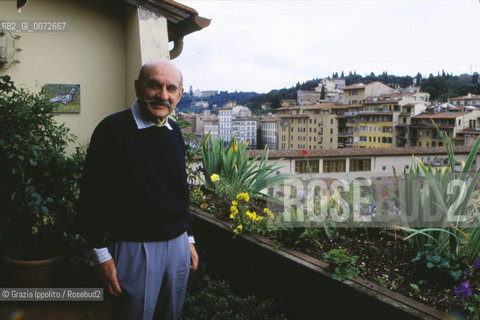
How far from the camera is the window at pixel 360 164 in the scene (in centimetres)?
1681

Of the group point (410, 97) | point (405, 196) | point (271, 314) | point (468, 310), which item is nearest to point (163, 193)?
point (271, 314)

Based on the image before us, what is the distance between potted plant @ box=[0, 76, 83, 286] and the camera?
2373mm

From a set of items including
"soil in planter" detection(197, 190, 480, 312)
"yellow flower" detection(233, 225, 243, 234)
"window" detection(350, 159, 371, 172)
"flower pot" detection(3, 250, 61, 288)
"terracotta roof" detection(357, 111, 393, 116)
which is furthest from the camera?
"terracotta roof" detection(357, 111, 393, 116)

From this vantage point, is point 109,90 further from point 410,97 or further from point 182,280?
point 410,97

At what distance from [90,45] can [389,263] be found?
3083 mm

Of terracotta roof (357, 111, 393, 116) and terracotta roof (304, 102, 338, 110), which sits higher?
terracotta roof (304, 102, 338, 110)

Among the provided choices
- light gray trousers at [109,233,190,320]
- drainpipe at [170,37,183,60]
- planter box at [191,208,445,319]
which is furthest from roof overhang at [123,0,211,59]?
light gray trousers at [109,233,190,320]

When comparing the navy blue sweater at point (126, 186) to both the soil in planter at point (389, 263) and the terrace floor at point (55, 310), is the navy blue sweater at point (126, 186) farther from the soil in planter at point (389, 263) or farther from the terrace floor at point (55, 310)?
the terrace floor at point (55, 310)

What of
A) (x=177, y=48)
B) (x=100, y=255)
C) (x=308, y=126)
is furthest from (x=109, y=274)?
(x=308, y=126)

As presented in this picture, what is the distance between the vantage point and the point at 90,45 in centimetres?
349

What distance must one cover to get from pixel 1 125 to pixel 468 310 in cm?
264

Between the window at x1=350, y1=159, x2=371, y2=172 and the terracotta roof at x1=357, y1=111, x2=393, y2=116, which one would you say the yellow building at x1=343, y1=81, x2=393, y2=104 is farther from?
the window at x1=350, y1=159, x2=371, y2=172

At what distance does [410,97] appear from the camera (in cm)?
2967

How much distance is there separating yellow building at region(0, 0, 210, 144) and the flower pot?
1.25 meters
